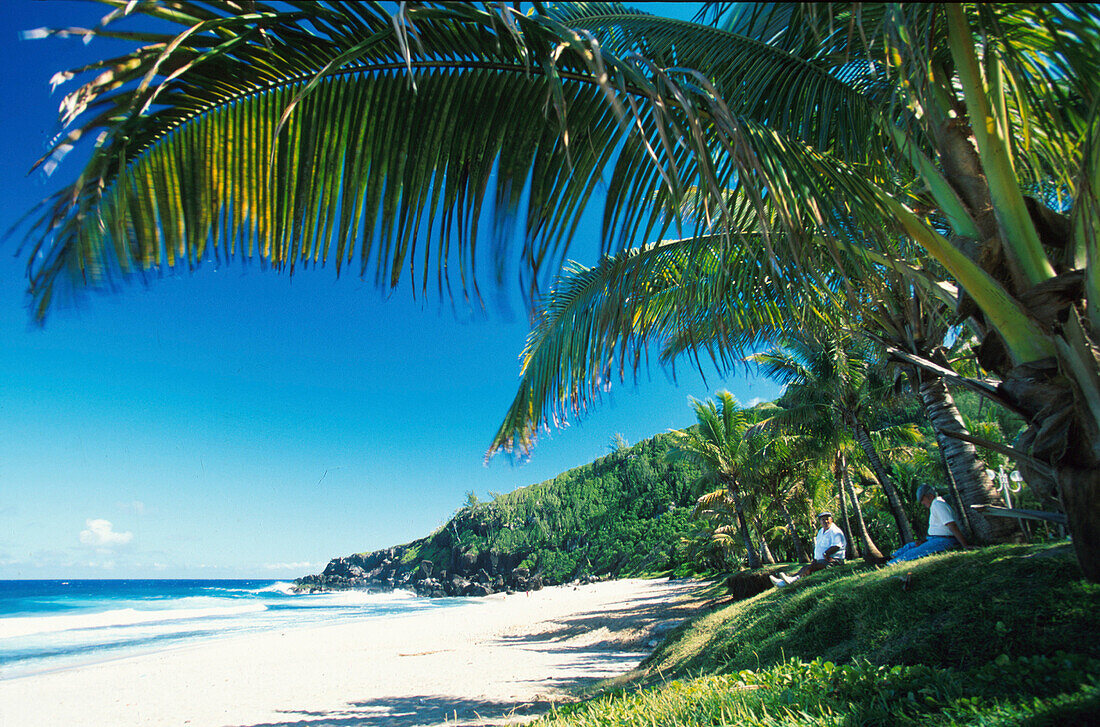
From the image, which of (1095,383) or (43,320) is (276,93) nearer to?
(43,320)

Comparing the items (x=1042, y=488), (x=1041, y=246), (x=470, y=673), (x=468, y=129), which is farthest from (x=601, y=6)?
(x=470, y=673)

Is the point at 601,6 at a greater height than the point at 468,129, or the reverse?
the point at 601,6

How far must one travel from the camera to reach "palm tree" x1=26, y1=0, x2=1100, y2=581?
134cm

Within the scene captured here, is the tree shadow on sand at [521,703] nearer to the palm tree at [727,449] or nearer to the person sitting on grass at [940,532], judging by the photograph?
the person sitting on grass at [940,532]

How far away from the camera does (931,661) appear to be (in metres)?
2.74

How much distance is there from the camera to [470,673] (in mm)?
9719

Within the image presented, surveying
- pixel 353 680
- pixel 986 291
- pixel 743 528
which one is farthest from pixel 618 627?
pixel 986 291

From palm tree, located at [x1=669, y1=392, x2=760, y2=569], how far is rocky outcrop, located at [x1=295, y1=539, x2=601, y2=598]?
1438 inches

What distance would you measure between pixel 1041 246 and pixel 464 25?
6.82ft

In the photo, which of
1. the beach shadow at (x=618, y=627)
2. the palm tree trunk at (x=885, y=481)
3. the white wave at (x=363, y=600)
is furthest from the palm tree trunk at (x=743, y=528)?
the white wave at (x=363, y=600)

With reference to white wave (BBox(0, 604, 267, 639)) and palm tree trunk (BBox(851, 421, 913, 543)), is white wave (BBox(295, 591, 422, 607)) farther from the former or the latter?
palm tree trunk (BBox(851, 421, 913, 543))

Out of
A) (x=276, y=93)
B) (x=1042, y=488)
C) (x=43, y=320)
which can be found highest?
(x=276, y=93)

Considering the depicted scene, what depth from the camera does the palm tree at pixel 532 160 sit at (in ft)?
4.38

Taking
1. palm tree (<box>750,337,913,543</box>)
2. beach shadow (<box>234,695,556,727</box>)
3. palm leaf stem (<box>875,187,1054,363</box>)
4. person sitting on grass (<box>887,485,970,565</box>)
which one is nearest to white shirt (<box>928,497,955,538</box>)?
person sitting on grass (<box>887,485,970,565</box>)
